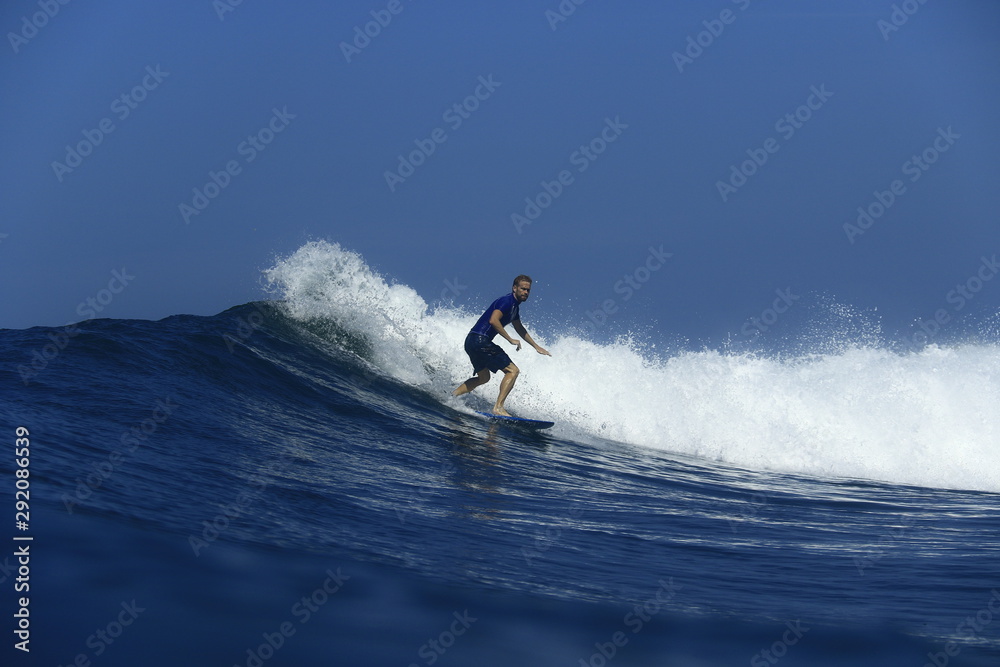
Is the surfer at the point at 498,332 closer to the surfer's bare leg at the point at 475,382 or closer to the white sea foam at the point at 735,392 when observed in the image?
the surfer's bare leg at the point at 475,382

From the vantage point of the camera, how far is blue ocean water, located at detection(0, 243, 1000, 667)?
406 centimetres

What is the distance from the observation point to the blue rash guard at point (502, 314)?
11.3m

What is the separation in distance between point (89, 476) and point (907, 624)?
5428 millimetres

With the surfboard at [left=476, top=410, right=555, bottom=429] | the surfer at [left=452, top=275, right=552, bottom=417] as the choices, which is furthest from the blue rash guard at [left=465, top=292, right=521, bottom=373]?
the surfboard at [left=476, top=410, right=555, bottom=429]

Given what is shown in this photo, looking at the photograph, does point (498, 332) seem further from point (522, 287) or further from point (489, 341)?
point (522, 287)

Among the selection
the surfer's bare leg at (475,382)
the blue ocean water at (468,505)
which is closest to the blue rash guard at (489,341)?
the surfer's bare leg at (475,382)

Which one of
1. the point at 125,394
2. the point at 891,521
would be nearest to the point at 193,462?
the point at 125,394

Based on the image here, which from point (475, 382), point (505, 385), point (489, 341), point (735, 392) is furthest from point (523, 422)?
point (735, 392)

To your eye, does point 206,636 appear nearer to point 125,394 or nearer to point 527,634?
point 527,634

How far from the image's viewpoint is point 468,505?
22.4 feet

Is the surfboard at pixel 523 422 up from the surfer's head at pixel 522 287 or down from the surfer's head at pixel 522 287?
down

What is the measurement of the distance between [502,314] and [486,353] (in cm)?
63

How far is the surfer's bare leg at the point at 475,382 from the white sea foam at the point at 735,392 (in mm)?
465

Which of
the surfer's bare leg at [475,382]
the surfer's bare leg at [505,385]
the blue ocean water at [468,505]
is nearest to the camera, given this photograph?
the blue ocean water at [468,505]
